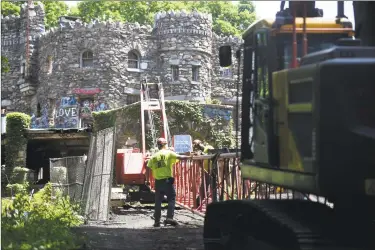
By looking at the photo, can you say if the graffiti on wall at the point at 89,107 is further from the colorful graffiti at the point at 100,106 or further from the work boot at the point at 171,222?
the work boot at the point at 171,222

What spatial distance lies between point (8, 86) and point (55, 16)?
40.6ft

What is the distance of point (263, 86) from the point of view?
20.1 ft

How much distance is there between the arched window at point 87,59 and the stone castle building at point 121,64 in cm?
2

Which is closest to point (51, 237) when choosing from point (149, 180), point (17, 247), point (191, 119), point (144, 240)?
point (17, 247)

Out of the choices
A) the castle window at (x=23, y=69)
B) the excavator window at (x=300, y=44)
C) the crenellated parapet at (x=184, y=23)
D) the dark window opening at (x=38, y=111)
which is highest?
the crenellated parapet at (x=184, y=23)

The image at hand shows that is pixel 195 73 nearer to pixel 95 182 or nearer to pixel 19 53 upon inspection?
pixel 19 53

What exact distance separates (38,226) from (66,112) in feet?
80.5

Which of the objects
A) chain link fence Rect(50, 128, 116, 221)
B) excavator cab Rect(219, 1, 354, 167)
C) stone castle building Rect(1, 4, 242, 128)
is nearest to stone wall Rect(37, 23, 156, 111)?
stone castle building Rect(1, 4, 242, 128)

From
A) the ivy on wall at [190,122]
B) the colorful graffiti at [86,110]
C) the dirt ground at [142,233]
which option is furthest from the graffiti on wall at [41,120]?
the dirt ground at [142,233]

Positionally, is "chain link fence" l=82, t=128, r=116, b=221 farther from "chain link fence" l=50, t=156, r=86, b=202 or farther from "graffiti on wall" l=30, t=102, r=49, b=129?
"graffiti on wall" l=30, t=102, r=49, b=129

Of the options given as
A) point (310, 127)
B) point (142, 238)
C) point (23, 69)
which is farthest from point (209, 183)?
point (23, 69)

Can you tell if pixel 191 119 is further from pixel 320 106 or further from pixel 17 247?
pixel 320 106

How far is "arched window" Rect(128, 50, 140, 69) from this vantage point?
113 feet

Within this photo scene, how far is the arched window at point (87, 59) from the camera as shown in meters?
34.4
